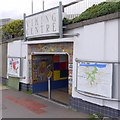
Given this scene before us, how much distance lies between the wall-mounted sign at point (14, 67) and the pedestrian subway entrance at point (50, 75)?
4.20 feet

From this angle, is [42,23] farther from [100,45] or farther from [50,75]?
[100,45]

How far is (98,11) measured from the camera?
838 cm

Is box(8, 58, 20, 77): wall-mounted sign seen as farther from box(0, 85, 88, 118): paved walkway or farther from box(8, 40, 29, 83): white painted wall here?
box(0, 85, 88, 118): paved walkway

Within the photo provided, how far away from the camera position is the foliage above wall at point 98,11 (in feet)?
25.6

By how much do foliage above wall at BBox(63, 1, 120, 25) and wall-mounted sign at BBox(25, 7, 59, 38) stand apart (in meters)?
0.63

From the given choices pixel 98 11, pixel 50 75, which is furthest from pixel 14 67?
pixel 98 11

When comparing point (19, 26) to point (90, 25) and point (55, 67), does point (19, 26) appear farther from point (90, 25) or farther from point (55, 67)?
point (90, 25)

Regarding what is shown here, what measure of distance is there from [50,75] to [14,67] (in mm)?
2667

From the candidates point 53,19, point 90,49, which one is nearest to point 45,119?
point 90,49

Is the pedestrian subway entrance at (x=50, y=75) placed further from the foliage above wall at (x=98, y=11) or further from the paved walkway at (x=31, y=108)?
the foliage above wall at (x=98, y=11)

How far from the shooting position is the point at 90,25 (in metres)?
8.45

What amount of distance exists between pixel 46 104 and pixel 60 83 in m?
3.79

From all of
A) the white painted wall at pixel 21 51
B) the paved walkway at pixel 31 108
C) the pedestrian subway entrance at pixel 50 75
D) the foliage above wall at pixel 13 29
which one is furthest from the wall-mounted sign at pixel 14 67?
the foliage above wall at pixel 13 29

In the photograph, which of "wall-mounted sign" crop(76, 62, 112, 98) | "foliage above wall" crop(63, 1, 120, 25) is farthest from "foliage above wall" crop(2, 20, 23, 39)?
"wall-mounted sign" crop(76, 62, 112, 98)
